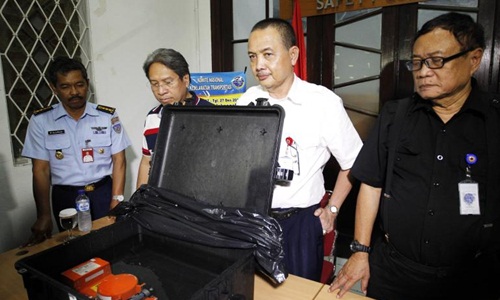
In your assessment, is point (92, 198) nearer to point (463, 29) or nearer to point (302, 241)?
point (302, 241)

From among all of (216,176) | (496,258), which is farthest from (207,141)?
(496,258)

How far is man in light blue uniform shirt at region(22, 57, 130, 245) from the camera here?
5.81 ft

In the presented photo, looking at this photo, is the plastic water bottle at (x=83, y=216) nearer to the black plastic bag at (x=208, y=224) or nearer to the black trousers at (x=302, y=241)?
the black plastic bag at (x=208, y=224)

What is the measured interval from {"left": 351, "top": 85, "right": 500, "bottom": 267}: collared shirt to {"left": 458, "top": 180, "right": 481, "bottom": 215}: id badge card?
14 millimetres

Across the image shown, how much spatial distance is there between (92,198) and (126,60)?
1.38 meters

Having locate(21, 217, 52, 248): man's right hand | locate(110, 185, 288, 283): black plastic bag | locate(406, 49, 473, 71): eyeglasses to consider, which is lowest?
locate(21, 217, 52, 248): man's right hand

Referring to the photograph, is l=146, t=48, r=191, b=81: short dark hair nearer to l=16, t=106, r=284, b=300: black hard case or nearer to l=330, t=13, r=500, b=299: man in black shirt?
l=16, t=106, r=284, b=300: black hard case

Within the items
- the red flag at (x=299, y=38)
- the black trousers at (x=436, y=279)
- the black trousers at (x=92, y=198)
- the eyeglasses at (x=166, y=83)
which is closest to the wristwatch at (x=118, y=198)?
the black trousers at (x=92, y=198)

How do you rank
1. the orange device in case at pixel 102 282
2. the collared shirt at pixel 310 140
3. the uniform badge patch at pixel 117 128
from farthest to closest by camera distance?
the uniform badge patch at pixel 117 128
the collared shirt at pixel 310 140
the orange device in case at pixel 102 282

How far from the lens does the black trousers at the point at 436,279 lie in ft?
3.47

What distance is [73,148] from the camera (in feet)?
6.19

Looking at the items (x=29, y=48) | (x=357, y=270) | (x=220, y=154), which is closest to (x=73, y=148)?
(x=29, y=48)

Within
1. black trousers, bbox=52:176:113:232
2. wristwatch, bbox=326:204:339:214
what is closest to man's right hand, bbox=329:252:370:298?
wristwatch, bbox=326:204:339:214

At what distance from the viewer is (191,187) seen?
3.37 feet
